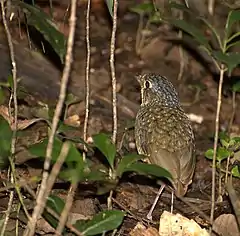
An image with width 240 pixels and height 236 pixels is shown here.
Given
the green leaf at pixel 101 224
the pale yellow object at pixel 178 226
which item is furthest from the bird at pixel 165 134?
the green leaf at pixel 101 224

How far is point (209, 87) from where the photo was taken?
31.7ft

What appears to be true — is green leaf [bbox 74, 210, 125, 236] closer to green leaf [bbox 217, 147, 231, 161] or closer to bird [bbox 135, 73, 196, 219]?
bird [bbox 135, 73, 196, 219]

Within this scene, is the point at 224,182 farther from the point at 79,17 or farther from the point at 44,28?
the point at 79,17

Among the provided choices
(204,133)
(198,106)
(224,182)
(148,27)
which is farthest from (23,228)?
(148,27)

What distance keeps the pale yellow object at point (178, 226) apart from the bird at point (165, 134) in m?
0.35

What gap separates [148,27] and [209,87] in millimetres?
1139

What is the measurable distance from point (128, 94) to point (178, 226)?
12.8ft

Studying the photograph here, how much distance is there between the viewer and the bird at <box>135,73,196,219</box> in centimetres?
597

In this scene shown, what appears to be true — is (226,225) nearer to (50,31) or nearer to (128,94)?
(50,31)

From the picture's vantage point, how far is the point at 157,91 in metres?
6.82

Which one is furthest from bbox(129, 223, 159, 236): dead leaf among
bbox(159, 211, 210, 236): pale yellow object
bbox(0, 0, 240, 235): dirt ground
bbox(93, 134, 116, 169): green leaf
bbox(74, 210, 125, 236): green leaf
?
bbox(93, 134, 116, 169): green leaf

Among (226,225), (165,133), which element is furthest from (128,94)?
(226,225)

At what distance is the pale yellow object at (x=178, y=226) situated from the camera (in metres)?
5.33

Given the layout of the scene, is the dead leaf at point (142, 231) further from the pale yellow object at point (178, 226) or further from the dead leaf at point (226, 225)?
the dead leaf at point (226, 225)
